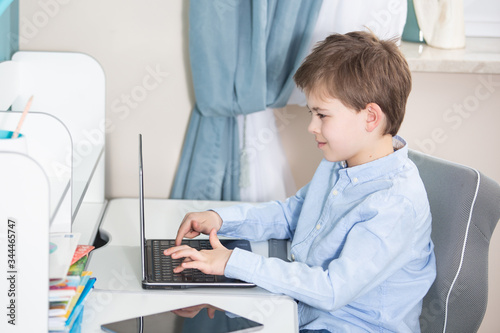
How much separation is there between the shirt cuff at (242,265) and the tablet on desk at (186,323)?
8 cm

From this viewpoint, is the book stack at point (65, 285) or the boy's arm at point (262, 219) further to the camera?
the boy's arm at point (262, 219)

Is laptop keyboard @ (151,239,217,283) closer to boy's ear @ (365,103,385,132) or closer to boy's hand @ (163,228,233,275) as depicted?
boy's hand @ (163,228,233,275)

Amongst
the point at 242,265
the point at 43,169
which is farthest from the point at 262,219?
the point at 43,169

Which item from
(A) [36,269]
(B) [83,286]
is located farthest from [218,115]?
(A) [36,269]

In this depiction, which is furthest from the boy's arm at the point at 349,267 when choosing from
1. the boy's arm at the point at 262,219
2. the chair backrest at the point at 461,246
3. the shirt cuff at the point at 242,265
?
the boy's arm at the point at 262,219

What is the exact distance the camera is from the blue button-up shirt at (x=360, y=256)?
1.14 meters

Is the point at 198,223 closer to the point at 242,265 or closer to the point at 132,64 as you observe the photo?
the point at 242,265

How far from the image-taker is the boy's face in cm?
124

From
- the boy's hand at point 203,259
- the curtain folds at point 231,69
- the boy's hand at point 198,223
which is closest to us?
the boy's hand at point 203,259

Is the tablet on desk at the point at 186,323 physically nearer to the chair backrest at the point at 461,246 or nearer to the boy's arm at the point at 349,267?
the boy's arm at the point at 349,267

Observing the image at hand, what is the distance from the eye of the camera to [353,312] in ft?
4.04

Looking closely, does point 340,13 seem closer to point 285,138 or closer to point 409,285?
point 285,138

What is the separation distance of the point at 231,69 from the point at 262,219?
0.44 metres

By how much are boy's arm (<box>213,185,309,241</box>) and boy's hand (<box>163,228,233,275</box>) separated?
226 mm
